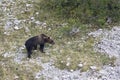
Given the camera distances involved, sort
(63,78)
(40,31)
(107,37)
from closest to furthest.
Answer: (63,78), (107,37), (40,31)

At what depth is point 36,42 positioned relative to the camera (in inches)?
549

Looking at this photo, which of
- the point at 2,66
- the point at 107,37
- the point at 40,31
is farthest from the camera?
the point at 40,31

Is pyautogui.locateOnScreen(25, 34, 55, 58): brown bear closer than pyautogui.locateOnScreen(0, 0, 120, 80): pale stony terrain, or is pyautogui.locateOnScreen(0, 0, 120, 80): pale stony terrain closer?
pyautogui.locateOnScreen(0, 0, 120, 80): pale stony terrain

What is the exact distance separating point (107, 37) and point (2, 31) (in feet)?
15.4

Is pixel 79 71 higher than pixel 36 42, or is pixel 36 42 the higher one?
pixel 36 42

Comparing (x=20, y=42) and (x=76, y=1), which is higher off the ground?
(x=76, y=1)

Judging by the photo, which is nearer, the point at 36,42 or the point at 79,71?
the point at 79,71

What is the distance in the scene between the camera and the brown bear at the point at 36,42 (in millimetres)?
13633

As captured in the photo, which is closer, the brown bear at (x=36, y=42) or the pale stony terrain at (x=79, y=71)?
the pale stony terrain at (x=79, y=71)

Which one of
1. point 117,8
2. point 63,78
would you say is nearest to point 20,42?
point 63,78

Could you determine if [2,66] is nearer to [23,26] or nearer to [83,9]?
[23,26]

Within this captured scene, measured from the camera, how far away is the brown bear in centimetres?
1363

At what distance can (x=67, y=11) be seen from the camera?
16062 millimetres

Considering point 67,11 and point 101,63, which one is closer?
point 101,63
